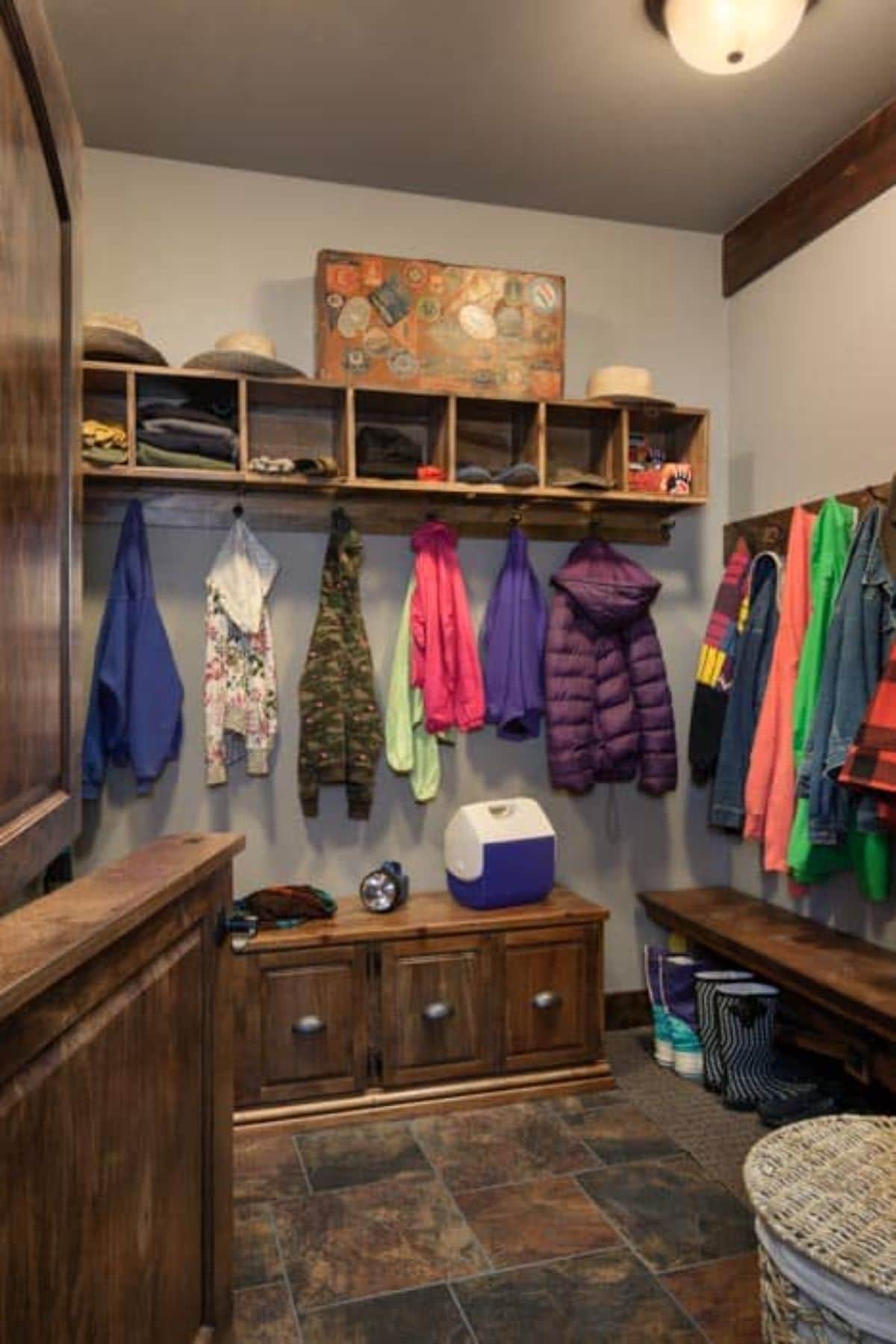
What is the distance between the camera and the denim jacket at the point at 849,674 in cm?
243

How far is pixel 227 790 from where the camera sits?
302 centimetres

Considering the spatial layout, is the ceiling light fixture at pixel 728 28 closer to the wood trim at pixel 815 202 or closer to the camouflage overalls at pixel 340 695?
the wood trim at pixel 815 202

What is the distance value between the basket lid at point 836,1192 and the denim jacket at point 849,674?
904 mm

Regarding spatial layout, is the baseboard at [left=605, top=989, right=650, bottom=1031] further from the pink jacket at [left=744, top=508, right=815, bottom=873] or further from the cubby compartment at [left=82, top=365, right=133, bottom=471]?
the cubby compartment at [left=82, top=365, right=133, bottom=471]

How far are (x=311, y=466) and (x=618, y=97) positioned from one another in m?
1.38

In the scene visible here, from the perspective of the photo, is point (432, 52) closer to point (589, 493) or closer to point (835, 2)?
point (835, 2)

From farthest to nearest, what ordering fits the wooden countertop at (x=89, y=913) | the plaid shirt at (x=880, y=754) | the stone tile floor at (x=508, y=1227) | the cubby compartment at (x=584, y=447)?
the cubby compartment at (x=584, y=447), the plaid shirt at (x=880, y=754), the stone tile floor at (x=508, y=1227), the wooden countertop at (x=89, y=913)

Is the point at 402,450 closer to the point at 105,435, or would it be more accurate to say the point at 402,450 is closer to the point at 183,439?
the point at 183,439

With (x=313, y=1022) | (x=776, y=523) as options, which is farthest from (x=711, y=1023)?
(x=776, y=523)

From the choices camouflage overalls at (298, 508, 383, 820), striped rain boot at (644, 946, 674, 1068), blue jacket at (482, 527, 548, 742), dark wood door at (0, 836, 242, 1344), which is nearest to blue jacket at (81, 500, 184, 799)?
camouflage overalls at (298, 508, 383, 820)

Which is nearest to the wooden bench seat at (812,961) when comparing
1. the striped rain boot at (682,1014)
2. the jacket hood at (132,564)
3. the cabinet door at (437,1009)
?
the striped rain boot at (682,1014)

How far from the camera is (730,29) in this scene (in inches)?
81.8

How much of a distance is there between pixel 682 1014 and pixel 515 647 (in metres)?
1.34

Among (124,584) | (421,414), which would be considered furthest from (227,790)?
(421,414)
